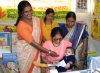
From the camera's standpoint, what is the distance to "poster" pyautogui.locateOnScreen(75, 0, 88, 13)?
12.4ft

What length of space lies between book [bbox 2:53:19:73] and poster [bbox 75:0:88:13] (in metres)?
1.60

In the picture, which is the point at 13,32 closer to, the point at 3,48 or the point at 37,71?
the point at 3,48

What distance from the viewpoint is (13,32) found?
3.49 m

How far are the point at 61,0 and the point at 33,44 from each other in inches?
55.7

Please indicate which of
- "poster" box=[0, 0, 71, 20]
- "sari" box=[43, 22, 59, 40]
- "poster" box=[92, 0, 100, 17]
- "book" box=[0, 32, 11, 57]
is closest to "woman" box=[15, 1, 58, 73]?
"sari" box=[43, 22, 59, 40]

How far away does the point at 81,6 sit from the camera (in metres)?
3.81

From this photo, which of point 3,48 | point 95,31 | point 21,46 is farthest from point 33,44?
point 95,31

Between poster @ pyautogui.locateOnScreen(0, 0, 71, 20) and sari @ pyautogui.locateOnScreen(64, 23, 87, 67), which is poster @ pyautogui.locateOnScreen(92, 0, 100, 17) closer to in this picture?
poster @ pyautogui.locateOnScreen(0, 0, 71, 20)

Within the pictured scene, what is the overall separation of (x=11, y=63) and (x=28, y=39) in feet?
1.70

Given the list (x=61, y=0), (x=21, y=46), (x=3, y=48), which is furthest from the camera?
(x=61, y=0)

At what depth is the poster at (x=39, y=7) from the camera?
3412 mm

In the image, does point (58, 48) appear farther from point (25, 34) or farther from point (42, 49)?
point (25, 34)

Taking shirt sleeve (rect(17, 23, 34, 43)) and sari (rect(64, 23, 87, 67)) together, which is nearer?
shirt sleeve (rect(17, 23, 34, 43))

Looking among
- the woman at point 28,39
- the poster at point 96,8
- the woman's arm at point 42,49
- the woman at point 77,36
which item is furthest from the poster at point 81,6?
the woman's arm at point 42,49
